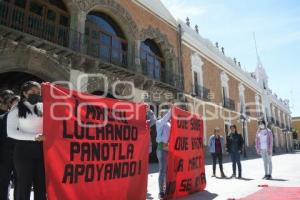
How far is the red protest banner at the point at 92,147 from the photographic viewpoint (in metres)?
3.67

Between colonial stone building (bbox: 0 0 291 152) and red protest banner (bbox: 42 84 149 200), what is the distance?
6350 mm

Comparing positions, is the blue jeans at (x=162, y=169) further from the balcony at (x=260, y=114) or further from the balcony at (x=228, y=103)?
the balcony at (x=260, y=114)

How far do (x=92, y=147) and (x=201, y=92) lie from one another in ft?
59.9

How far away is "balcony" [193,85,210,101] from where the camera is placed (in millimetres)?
21255

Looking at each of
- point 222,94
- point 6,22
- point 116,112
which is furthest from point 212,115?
point 116,112

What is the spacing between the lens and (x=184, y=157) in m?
6.00

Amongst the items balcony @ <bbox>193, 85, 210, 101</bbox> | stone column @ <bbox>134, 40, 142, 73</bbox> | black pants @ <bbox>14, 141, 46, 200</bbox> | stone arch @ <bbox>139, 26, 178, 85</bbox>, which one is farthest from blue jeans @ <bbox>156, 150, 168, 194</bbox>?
balcony @ <bbox>193, 85, 210, 101</bbox>

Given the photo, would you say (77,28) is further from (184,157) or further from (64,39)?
(184,157)

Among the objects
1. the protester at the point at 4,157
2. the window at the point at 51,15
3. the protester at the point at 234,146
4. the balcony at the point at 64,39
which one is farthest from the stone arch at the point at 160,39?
the protester at the point at 4,157

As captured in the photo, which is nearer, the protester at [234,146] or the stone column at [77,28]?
the protester at [234,146]

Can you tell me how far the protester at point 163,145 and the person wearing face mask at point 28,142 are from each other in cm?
252

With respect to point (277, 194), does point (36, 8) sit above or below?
above

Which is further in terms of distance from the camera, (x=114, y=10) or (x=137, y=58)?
(x=137, y=58)

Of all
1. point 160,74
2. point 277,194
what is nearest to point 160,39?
point 160,74
